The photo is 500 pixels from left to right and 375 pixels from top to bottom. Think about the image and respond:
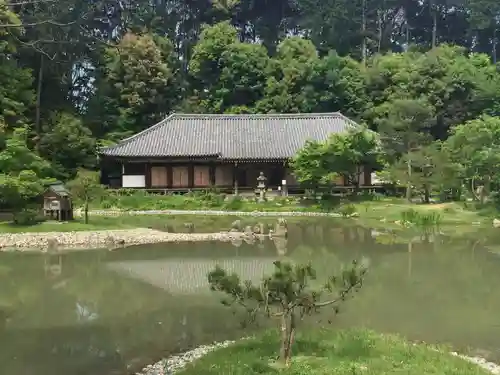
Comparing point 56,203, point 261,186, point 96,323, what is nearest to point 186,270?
point 96,323

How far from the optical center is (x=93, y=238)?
74.3 feet

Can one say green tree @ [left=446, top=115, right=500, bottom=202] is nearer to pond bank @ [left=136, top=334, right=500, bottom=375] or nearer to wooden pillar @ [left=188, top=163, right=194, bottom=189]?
wooden pillar @ [left=188, top=163, right=194, bottom=189]

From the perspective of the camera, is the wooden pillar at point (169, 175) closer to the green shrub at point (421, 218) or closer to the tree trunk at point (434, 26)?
the green shrub at point (421, 218)

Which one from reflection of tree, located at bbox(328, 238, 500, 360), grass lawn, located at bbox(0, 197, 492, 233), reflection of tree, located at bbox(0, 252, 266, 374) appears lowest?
reflection of tree, located at bbox(0, 252, 266, 374)

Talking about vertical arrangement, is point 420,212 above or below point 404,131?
below

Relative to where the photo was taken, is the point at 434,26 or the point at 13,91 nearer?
the point at 13,91

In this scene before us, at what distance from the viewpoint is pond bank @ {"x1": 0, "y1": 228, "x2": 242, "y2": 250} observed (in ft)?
71.6

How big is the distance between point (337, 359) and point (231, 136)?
3532 centimetres

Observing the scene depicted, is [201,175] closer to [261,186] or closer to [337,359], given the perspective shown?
[261,186]

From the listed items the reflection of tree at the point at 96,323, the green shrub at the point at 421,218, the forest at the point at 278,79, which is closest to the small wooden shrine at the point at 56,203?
the forest at the point at 278,79

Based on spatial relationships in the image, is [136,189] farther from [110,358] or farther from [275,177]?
[110,358]

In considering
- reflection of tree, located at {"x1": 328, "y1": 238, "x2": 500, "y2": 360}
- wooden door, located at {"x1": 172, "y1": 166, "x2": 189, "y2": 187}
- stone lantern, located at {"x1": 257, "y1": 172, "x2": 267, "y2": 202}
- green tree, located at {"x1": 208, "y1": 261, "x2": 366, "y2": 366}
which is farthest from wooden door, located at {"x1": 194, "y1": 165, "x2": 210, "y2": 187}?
green tree, located at {"x1": 208, "y1": 261, "x2": 366, "y2": 366}

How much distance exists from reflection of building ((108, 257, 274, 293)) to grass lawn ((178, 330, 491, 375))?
5783 millimetres

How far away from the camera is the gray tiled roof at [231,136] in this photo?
40.3 metres
